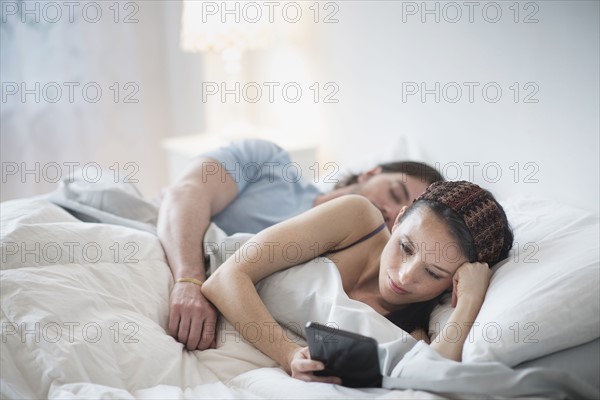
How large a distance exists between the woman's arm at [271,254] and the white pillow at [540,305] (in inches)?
11.8

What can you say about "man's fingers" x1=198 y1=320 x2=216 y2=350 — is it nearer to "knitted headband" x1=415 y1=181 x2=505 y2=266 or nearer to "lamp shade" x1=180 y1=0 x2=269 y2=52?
"knitted headband" x1=415 y1=181 x2=505 y2=266

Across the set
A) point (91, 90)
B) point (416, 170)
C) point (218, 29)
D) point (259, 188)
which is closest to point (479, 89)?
point (416, 170)

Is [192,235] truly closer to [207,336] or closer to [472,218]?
[207,336]

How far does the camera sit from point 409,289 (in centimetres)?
128

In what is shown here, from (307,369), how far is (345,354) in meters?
0.10

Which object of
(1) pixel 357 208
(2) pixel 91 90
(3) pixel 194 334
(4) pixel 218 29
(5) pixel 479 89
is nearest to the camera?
(3) pixel 194 334

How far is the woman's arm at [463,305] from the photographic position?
1.18 m

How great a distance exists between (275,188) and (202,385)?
88 cm

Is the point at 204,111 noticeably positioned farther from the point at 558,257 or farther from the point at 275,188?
the point at 558,257

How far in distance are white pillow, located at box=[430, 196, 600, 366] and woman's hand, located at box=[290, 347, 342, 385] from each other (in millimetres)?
242

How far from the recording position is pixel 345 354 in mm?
1094

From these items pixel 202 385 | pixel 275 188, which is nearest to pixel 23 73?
pixel 275 188

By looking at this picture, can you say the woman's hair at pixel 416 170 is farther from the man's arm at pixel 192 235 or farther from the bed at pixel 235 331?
the man's arm at pixel 192 235

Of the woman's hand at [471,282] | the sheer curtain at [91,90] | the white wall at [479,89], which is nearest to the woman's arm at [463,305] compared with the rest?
the woman's hand at [471,282]
